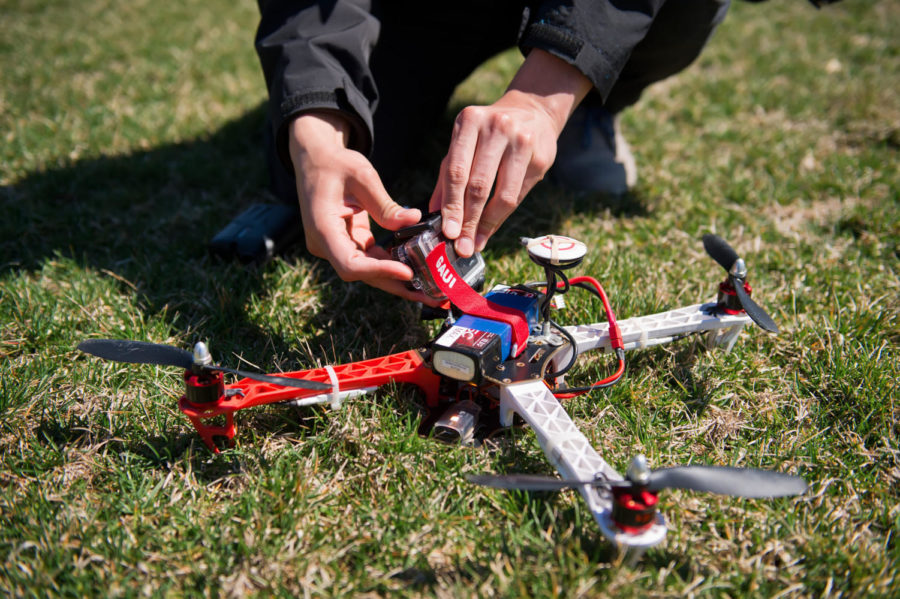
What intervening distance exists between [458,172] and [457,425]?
3.15 ft

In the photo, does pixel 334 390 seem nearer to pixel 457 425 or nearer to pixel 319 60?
pixel 457 425

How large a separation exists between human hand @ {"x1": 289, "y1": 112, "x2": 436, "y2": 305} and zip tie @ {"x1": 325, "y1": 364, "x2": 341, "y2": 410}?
36 centimetres

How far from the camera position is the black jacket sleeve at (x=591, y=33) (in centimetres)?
291

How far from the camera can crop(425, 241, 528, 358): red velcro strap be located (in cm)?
256

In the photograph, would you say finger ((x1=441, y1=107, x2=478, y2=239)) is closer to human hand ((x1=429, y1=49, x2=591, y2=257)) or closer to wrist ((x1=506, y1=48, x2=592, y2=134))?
human hand ((x1=429, y1=49, x2=591, y2=257))

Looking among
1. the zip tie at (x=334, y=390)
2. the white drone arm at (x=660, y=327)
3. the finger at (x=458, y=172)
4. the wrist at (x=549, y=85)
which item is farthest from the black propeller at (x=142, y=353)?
the wrist at (x=549, y=85)

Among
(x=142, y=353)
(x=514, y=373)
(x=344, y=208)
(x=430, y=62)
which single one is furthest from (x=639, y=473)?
(x=430, y=62)

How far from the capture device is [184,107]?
18.7 feet

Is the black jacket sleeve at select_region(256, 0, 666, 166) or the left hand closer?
the left hand

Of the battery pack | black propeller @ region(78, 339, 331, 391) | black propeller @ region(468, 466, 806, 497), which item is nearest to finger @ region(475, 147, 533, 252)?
the battery pack

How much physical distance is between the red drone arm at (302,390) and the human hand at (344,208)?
0.29m

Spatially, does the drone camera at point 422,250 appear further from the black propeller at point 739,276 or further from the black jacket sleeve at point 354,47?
the black propeller at point 739,276

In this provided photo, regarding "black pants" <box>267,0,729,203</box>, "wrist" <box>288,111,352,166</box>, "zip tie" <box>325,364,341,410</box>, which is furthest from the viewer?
"black pants" <box>267,0,729,203</box>

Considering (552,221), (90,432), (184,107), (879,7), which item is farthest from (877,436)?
(879,7)
